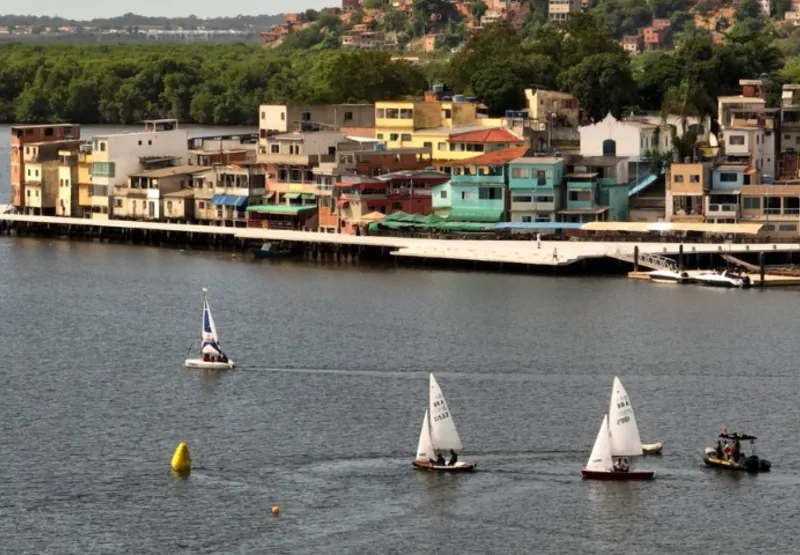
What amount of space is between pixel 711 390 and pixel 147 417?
10081 mm

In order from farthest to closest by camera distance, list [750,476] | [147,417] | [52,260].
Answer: [52,260] → [147,417] → [750,476]

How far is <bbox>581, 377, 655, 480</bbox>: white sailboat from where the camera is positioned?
36156 millimetres

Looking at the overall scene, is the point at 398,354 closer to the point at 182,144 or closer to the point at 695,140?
the point at 695,140

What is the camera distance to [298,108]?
77625mm

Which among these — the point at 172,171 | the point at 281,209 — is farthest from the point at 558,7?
the point at 281,209

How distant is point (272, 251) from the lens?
214 ft

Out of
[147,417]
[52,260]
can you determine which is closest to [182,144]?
[52,260]

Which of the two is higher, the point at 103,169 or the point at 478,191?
the point at 103,169

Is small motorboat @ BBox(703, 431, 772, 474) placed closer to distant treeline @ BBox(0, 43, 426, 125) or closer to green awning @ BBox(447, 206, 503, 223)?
green awning @ BBox(447, 206, 503, 223)

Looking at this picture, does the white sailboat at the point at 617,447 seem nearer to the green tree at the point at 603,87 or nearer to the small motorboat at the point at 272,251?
the small motorboat at the point at 272,251

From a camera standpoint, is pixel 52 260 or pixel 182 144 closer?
pixel 52 260

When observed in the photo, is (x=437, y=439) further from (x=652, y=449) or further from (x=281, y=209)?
(x=281, y=209)

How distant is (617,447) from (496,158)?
30658 millimetres

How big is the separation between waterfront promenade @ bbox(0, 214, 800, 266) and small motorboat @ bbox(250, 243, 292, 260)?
25 cm
